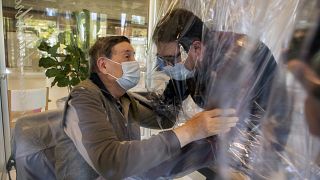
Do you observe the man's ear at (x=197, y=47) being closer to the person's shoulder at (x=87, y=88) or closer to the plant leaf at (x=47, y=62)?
the person's shoulder at (x=87, y=88)

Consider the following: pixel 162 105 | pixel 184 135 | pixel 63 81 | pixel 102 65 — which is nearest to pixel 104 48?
pixel 102 65

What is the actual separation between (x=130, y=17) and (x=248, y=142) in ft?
6.70

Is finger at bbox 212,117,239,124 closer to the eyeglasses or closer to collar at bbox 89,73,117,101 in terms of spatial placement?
the eyeglasses

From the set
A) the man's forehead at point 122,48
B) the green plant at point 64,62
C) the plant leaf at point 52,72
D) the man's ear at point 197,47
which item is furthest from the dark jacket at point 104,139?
the plant leaf at point 52,72

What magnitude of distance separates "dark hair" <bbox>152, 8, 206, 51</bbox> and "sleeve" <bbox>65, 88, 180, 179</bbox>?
309 mm

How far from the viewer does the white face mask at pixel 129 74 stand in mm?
1170

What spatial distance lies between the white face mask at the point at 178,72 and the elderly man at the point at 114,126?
18cm

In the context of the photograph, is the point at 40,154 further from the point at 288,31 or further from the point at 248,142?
the point at 288,31

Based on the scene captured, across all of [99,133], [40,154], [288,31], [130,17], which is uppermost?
[130,17]

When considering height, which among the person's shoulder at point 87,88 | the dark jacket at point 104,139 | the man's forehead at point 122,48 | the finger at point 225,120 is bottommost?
the dark jacket at point 104,139

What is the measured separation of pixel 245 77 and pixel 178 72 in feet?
1.20

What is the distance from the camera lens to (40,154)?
3.79 ft

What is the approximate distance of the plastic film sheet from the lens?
1.58ft

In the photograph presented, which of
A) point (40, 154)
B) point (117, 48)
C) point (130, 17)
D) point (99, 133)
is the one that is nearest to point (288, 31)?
point (99, 133)
